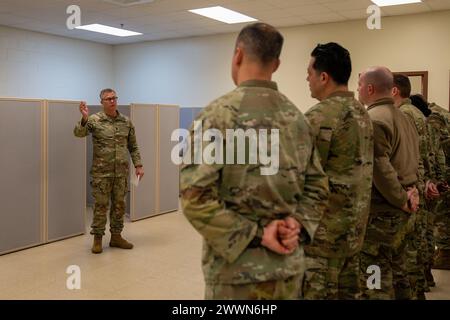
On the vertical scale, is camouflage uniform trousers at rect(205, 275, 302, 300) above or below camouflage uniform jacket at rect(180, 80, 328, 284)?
below

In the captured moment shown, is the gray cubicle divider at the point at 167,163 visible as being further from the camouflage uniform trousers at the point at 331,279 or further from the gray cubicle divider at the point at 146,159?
the camouflage uniform trousers at the point at 331,279

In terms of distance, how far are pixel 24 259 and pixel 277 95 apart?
3717 millimetres

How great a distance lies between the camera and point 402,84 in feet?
11.1

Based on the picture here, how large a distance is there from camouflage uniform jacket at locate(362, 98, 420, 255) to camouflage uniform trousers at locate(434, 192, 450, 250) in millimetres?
1793

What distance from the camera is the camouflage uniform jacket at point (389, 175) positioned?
2482 millimetres

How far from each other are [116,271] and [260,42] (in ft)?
10.2

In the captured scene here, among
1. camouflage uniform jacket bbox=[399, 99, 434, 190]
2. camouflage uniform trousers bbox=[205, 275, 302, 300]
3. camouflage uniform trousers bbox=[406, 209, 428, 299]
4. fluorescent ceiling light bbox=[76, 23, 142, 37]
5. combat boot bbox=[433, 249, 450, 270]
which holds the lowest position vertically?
combat boot bbox=[433, 249, 450, 270]

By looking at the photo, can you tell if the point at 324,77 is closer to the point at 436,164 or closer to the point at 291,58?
the point at 436,164

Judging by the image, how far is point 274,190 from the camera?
5.26 ft

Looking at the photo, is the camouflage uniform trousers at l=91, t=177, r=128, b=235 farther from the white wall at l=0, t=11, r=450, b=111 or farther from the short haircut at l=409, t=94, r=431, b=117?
the white wall at l=0, t=11, r=450, b=111

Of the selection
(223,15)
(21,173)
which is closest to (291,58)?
(223,15)

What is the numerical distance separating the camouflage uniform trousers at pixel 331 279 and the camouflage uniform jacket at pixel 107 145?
3175 millimetres

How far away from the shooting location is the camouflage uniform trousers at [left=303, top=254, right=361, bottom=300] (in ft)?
7.09

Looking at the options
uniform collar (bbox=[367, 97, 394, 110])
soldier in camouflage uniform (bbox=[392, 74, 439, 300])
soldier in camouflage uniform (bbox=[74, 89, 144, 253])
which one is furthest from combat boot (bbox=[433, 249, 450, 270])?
soldier in camouflage uniform (bbox=[74, 89, 144, 253])
